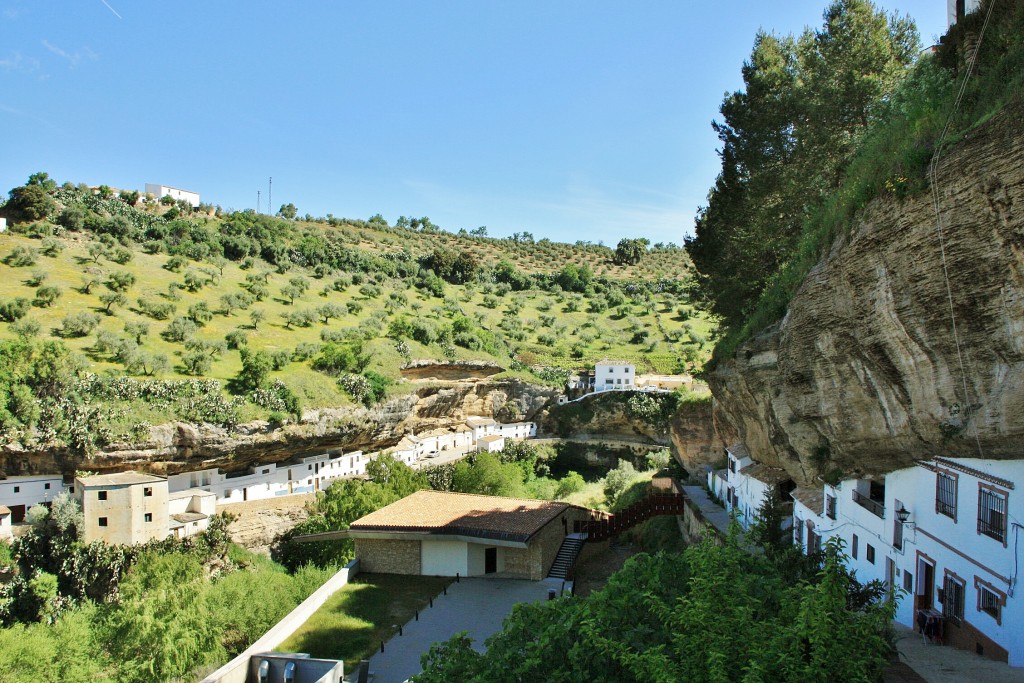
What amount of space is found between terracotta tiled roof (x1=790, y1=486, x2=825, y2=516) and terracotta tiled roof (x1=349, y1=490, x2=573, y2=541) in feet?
25.1

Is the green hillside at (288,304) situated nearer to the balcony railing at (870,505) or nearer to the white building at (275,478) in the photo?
the white building at (275,478)

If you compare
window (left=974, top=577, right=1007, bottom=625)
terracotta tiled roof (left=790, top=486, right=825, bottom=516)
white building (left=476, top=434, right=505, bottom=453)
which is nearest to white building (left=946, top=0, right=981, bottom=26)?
window (left=974, top=577, right=1007, bottom=625)

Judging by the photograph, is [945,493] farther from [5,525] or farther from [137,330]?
[137,330]

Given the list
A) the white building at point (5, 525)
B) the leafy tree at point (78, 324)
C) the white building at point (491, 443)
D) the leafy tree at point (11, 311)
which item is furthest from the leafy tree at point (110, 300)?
the white building at point (491, 443)

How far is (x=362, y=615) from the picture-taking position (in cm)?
1755

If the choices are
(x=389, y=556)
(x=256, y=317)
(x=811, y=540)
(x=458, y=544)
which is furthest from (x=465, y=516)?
(x=256, y=317)

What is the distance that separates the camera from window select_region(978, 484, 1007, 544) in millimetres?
10445

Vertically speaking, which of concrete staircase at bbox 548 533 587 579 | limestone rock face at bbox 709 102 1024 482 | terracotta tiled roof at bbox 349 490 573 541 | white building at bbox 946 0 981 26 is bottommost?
concrete staircase at bbox 548 533 587 579

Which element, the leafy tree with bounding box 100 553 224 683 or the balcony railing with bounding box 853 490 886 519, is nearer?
the balcony railing with bounding box 853 490 886 519

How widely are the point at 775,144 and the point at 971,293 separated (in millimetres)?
13468

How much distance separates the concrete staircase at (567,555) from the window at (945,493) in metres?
11.4

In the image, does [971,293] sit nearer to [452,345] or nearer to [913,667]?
[913,667]

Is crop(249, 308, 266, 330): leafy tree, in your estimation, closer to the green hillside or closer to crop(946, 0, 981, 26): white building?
the green hillside

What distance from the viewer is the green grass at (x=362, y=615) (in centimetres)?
1556
